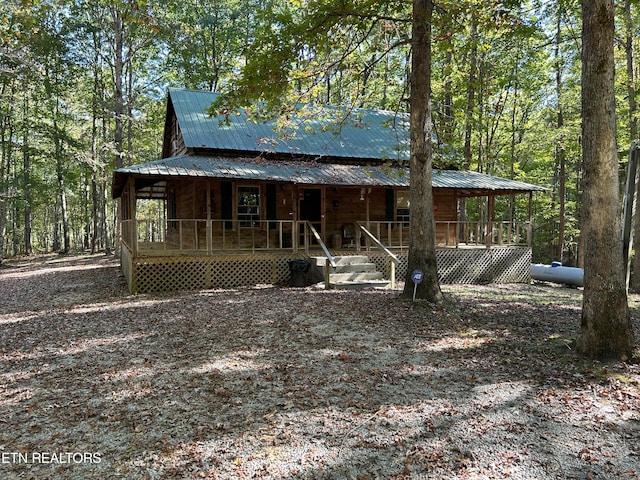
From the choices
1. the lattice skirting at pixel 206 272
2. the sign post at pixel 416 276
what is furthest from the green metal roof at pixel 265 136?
the sign post at pixel 416 276

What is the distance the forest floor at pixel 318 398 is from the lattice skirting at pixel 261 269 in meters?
3.65

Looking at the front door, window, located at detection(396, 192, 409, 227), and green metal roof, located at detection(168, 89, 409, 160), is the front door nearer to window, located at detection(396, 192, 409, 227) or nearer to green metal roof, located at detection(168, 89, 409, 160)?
green metal roof, located at detection(168, 89, 409, 160)

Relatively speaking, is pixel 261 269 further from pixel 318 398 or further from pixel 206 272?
pixel 318 398

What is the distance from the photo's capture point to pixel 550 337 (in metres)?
6.53

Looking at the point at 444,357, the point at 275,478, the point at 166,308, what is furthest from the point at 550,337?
the point at 166,308

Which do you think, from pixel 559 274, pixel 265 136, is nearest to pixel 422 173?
pixel 265 136

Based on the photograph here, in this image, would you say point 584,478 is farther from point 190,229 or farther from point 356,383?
point 190,229

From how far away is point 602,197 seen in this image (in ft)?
17.2

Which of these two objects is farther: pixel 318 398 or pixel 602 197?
pixel 602 197

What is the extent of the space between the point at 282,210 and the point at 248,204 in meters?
1.25

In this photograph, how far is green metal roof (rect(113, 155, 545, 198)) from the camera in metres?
11.9

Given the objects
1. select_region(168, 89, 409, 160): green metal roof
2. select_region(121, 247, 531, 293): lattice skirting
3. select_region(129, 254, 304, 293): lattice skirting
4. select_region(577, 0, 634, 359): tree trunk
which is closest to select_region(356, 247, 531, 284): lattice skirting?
select_region(121, 247, 531, 293): lattice skirting

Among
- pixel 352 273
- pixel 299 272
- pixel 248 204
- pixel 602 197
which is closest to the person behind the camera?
pixel 602 197

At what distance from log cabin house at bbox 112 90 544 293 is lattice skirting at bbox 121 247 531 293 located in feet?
0.10
